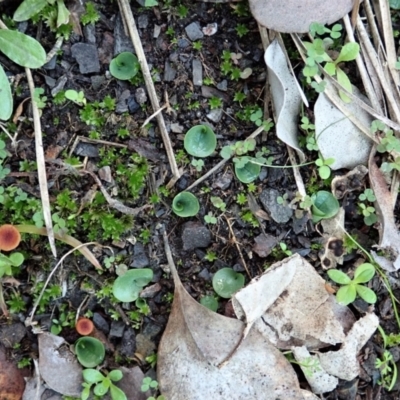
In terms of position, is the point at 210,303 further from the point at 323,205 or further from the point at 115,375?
the point at 323,205

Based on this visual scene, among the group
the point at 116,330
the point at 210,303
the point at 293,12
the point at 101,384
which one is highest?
the point at 293,12

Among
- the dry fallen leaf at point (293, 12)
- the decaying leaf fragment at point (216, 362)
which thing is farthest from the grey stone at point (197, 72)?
the decaying leaf fragment at point (216, 362)

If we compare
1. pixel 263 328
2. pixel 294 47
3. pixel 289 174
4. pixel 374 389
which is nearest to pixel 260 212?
pixel 289 174

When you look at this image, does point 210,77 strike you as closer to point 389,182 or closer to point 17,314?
point 389,182

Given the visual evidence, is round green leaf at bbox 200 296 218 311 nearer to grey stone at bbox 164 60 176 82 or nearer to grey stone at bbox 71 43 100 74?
grey stone at bbox 164 60 176 82

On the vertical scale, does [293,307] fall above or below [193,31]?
below

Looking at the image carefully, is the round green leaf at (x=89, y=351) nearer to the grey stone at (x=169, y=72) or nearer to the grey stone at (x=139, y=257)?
the grey stone at (x=139, y=257)

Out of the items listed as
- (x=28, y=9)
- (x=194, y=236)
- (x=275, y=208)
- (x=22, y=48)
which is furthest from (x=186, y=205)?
(x=28, y=9)
